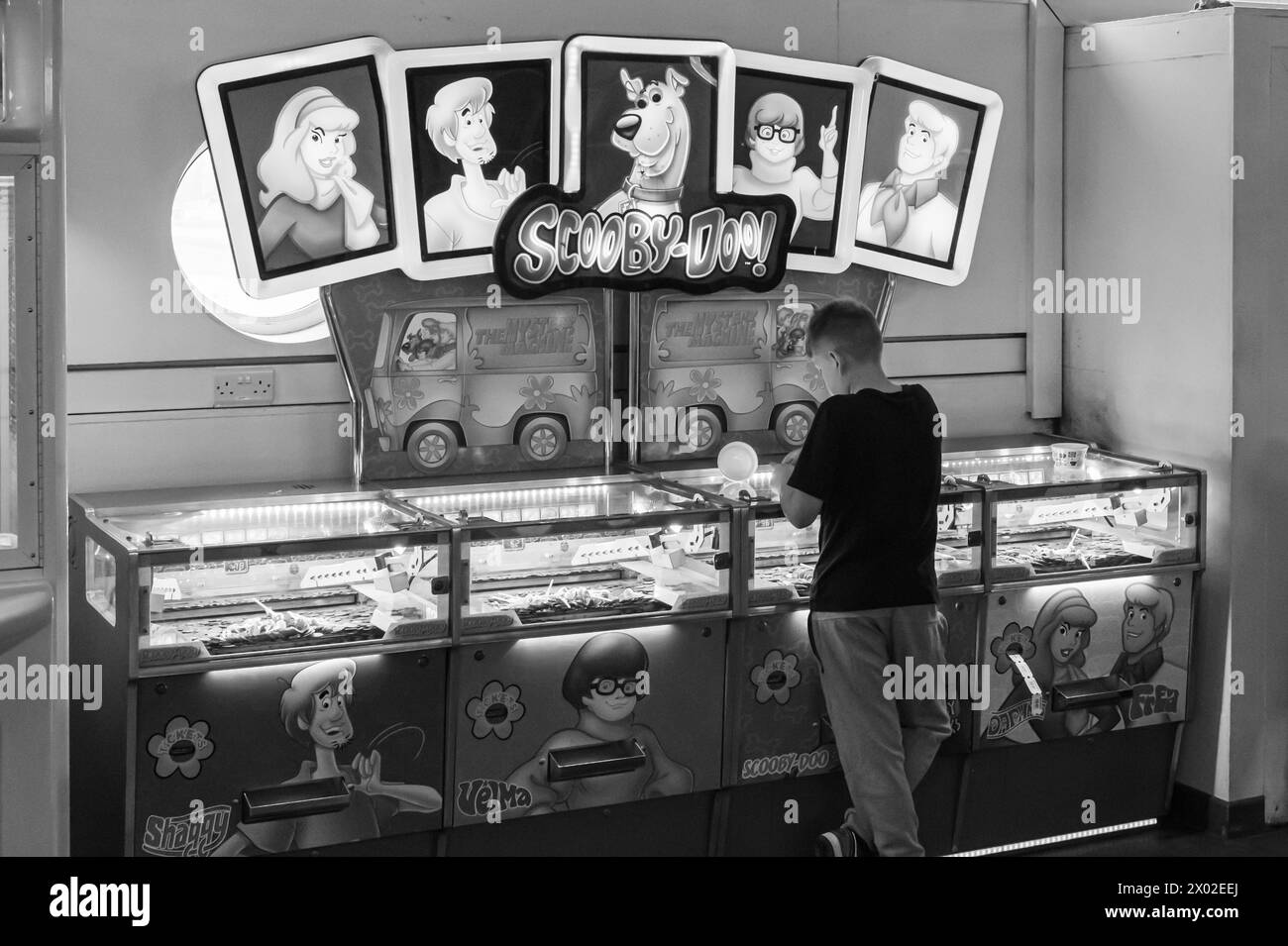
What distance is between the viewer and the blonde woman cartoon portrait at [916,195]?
17.4ft

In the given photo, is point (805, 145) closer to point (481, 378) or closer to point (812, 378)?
point (812, 378)

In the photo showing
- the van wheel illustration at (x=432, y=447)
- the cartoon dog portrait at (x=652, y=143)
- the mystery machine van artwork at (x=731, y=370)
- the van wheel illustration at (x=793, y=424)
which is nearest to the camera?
the van wheel illustration at (x=432, y=447)

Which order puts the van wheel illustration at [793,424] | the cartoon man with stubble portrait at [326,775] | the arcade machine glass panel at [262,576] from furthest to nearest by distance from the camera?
the van wheel illustration at [793,424] < the cartoon man with stubble portrait at [326,775] < the arcade machine glass panel at [262,576]

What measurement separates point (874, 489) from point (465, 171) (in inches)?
63.5

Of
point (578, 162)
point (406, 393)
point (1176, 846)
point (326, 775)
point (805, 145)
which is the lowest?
point (1176, 846)

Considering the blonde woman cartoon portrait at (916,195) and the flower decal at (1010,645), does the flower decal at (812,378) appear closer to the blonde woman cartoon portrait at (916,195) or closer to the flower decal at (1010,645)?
the blonde woman cartoon portrait at (916,195)

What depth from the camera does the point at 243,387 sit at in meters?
4.63

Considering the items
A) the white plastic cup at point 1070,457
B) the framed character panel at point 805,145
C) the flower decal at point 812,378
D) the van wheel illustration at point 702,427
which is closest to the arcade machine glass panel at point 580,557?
the van wheel illustration at point 702,427

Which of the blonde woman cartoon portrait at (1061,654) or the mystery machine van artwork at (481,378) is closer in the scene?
the mystery machine van artwork at (481,378)

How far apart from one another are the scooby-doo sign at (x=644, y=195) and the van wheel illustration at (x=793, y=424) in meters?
0.44

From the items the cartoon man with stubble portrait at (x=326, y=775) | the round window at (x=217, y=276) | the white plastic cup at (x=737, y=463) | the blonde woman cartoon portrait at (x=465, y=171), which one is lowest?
the cartoon man with stubble portrait at (x=326, y=775)

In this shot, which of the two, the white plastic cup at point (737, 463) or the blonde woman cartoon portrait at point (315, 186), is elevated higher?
the blonde woman cartoon portrait at point (315, 186)

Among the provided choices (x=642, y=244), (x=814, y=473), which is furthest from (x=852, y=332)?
(x=642, y=244)
